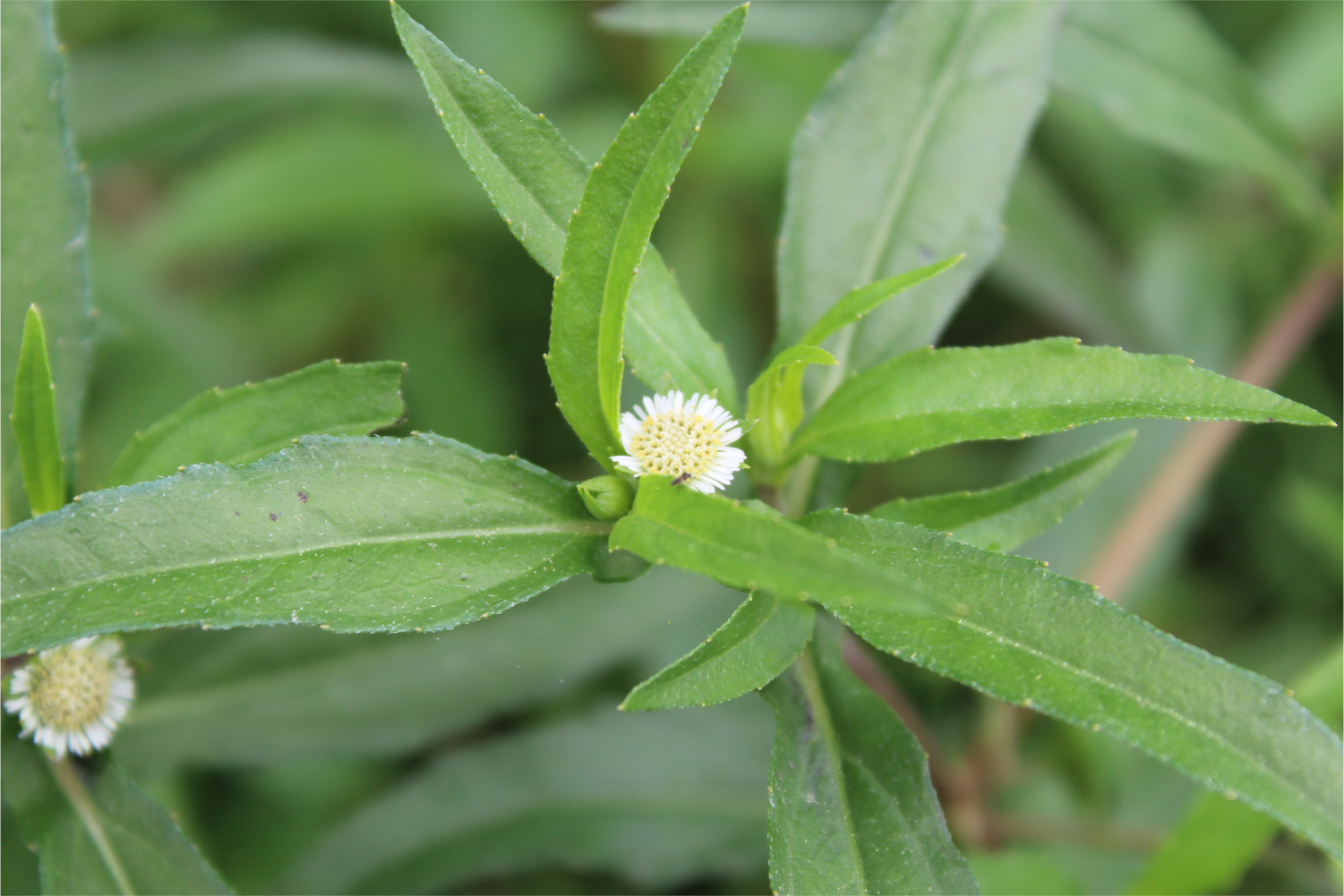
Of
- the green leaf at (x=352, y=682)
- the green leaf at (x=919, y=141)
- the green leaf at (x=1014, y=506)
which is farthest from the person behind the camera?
the green leaf at (x=352, y=682)

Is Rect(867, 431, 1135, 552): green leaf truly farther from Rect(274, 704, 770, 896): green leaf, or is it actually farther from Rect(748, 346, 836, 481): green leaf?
Rect(274, 704, 770, 896): green leaf

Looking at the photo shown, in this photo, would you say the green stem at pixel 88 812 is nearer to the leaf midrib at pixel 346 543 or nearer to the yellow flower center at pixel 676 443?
the leaf midrib at pixel 346 543

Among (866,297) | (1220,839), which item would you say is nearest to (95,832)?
(866,297)

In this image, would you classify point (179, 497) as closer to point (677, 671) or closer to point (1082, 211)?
point (677, 671)

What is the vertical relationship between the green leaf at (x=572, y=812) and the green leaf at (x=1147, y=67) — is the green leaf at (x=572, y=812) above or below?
below

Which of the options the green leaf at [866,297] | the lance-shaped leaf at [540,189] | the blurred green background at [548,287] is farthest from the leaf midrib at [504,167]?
the blurred green background at [548,287]

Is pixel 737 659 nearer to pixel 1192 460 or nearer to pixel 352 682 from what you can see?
pixel 352 682

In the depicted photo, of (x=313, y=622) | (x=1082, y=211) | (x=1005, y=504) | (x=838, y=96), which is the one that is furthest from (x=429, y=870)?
(x=1082, y=211)
